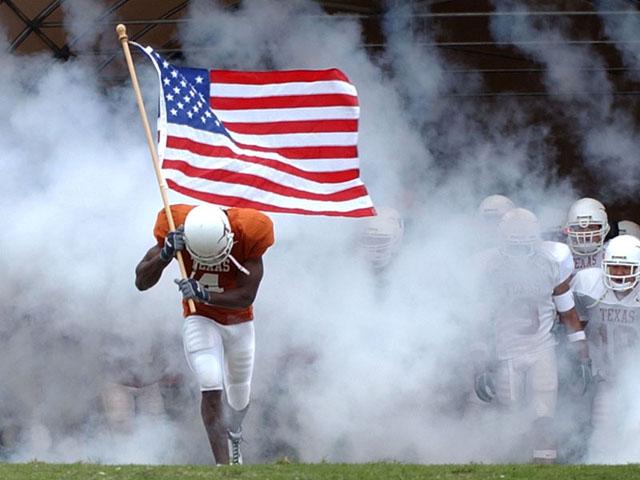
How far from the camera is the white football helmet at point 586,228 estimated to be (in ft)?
36.4

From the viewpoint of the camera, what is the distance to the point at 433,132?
13.0m

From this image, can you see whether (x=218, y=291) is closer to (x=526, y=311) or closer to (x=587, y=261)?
(x=526, y=311)

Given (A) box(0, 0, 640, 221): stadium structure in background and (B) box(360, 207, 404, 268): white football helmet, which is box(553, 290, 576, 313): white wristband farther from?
(A) box(0, 0, 640, 221): stadium structure in background

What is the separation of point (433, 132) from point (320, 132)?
3.97 meters

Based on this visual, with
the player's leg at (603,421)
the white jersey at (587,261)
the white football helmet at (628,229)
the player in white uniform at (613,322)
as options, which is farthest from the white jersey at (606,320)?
the white football helmet at (628,229)

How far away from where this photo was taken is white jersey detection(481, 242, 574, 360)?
10.2m

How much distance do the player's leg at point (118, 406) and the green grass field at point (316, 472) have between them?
1.89 metres

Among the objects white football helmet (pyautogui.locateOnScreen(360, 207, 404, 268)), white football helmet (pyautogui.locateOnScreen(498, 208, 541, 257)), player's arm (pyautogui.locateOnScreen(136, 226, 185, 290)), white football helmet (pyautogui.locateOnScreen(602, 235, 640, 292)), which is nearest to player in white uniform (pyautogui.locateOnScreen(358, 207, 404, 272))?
white football helmet (pyautogui.locateOnScreen(360, 207, 404, 268))

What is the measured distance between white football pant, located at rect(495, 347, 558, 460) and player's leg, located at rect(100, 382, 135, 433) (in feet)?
7.84

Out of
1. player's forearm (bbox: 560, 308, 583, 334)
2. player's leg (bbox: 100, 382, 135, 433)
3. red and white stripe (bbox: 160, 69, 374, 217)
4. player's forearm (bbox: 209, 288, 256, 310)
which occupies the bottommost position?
player's leg (bbox: 100, 382, 135, 433)

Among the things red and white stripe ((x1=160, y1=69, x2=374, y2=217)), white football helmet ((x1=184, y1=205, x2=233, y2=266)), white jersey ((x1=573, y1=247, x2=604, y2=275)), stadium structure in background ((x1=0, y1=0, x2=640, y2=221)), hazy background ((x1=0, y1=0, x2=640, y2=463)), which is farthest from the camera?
stadium structure in background ((x1=0, y1=0, x2=640, y2=221))

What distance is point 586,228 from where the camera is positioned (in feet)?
36.4

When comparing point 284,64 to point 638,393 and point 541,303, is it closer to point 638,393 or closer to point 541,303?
point 541,303

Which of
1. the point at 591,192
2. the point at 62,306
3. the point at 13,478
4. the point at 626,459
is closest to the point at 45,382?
the point at 62,306
